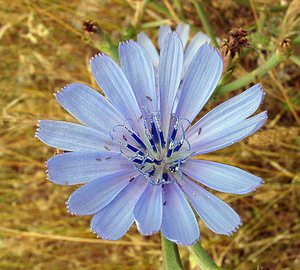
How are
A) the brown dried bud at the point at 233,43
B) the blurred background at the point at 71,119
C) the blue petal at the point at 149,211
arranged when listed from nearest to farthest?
the blue petal at the point at 149,211 < the brown dried bud at the point at 233,43 < the blurred background at the point at 71,119

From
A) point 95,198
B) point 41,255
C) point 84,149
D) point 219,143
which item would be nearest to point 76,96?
point 84,149

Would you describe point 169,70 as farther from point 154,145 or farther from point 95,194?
point 95,194

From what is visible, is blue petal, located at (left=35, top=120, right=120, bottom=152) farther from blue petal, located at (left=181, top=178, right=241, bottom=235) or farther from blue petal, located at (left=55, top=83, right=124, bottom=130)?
blue petal, located at (left=181, top=178, right=241, bottom=235)

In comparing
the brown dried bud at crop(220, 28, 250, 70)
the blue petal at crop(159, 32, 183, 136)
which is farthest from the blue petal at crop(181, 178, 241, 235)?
the brown dried bud at crop(220, 28, 250, 70)

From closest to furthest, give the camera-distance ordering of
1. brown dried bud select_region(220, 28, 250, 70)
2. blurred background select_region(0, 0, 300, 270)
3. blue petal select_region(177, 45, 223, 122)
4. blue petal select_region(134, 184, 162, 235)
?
1. blue petal select_region(134, 184, 162, 235)
2. blue petal select_region(177, 45, 223, 122)
3. brown dried bud select_region(220, 28, 250, 70)
4. blurred background select_region(0, 0, 300, 270)

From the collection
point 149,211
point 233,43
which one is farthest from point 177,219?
point 233,43

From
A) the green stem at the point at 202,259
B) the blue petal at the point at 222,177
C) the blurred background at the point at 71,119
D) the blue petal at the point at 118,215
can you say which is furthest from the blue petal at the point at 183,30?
the green stem at the point at 202,259

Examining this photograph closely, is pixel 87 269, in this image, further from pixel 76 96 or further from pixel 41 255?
pixel 76 96

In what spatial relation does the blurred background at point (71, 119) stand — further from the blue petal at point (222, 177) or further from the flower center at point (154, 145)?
the blue petal at point (222, 177)
